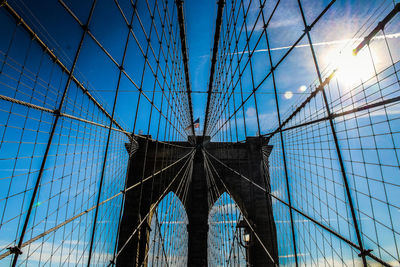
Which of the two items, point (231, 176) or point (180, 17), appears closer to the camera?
point (180, 17)

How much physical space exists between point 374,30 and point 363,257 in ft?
10.2

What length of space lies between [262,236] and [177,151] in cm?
712

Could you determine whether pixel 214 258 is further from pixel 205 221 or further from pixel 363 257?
pixel 363 257

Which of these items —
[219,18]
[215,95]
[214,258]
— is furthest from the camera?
[214,258]

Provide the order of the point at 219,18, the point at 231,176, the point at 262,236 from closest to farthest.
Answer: the point at 219,18 → the point at 262,236 → the point at 231,176

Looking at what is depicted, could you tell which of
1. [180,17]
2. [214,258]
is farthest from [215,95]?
[214,258]

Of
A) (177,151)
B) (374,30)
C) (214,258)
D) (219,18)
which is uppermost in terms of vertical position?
(219,18)

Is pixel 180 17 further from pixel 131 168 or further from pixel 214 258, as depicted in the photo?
pixel 214 258

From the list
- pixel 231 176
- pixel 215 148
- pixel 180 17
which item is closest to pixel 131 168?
pixel 215 148

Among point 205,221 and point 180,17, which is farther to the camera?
point 205,221

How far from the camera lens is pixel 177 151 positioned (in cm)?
1397

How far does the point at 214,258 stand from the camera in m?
14.8

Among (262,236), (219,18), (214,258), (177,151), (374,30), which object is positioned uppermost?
(219,18)

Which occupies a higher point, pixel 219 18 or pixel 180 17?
pixel 180 17
